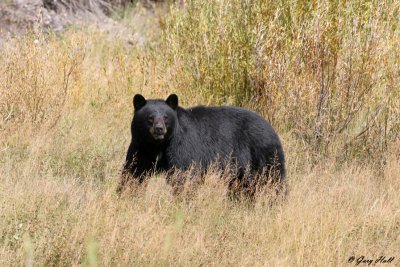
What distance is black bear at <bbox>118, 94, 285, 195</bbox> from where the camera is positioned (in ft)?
20.0

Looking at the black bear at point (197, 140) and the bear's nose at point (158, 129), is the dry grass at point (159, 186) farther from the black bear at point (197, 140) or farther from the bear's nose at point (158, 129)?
the bear's nose at point (158, 129)

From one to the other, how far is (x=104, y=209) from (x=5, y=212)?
687 millimetres

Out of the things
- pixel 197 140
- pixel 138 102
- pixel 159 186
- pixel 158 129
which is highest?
pixel 138 102

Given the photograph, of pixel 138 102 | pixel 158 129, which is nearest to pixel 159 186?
pixel 158 129

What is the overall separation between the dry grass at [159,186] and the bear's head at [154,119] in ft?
1.38

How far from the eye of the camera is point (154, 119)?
6.01 meters

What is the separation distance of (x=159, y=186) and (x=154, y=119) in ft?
1.88

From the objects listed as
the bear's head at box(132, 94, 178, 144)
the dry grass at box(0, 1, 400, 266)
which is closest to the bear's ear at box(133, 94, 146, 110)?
the bear's head at box(132, 94, 178, 144)

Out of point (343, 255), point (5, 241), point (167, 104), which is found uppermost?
point (167, 104)

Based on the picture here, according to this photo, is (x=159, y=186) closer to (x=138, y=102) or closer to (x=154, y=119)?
(x=154, y=119)

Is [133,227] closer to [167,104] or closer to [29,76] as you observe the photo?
[167,104]

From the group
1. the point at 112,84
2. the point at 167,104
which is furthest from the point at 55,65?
the point at 167,104

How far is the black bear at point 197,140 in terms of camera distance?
6086 mm

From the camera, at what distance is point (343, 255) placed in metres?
5.07
